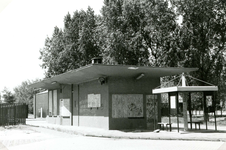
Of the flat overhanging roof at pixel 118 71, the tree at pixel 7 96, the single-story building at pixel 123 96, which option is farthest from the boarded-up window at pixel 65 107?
the tree at pixel 7 96

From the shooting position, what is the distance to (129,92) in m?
19.5

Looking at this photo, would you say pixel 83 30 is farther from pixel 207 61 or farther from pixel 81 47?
pixel 207 61

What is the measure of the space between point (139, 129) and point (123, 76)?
3501 mm

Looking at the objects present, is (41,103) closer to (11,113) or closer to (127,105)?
(11,113)

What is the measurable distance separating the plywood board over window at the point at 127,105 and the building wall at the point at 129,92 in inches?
2.6

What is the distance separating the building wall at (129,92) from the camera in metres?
19.1

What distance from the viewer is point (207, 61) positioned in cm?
3306

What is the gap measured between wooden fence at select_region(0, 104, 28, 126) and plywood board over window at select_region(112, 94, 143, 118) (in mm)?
12160

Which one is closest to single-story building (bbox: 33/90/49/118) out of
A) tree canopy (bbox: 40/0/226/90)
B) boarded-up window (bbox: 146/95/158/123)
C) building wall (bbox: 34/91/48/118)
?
building wall (bbox: 34/91/48/118)

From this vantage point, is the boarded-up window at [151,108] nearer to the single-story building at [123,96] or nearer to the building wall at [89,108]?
the single-story building at [123,96]

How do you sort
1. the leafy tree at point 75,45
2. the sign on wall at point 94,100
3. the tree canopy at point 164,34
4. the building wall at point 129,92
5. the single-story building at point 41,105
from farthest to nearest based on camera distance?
the single-story building at point 41,105 → the leafy tree at point 75,45 → the tree canopy at point 164,34 → the sign on wall at point 94,100 → the building wall at point 129,92

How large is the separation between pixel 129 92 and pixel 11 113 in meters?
13.5

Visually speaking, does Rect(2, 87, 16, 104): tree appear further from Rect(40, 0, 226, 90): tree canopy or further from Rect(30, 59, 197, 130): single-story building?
Rect(30, 59, 197, 130): single-story building

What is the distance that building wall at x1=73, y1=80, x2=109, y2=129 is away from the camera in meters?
19.7
